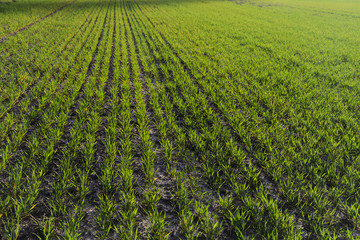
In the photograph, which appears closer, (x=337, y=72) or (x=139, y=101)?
(x=139, y=101)

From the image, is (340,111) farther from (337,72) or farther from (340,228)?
(337,72)

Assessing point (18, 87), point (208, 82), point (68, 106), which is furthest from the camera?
point (208, 82)

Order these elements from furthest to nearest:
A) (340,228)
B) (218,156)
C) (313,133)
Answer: (313,133) → (218,156) → (340,228)

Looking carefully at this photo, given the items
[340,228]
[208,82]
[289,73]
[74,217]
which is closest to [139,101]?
[208,82]

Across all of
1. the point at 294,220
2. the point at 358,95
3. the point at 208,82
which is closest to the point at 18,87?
the point at 208,82

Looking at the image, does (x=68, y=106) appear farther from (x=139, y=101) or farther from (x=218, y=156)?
(x=218, y=156)

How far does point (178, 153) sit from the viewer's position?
369 centimetres

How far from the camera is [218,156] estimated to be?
3572 millimetres

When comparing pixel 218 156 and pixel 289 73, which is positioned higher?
pixel 289 73

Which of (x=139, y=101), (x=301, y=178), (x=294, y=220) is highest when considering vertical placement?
(x=139, y=101)

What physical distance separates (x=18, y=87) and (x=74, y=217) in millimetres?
5483

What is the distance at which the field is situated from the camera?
2.43 metres

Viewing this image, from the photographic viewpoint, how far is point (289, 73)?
26.1 ft

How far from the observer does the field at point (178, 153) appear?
95.5 inches
